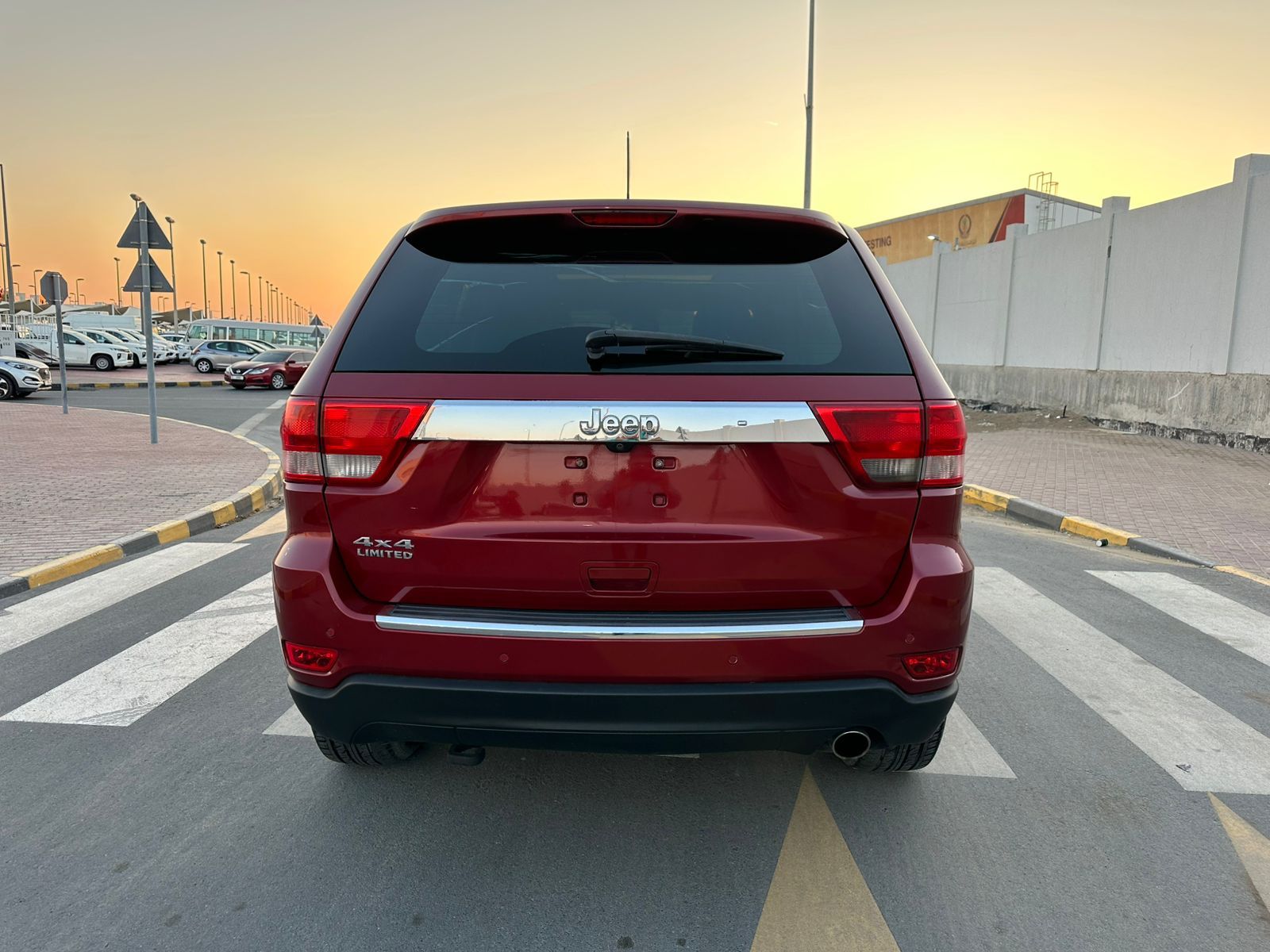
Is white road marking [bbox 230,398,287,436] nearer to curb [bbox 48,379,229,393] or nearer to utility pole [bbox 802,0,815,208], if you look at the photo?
curb [bbox 48,379,229,393]

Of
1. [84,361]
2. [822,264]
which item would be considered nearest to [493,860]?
[822,264]

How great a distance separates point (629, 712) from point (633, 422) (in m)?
0.74

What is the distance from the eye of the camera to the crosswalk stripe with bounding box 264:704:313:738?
347 cm

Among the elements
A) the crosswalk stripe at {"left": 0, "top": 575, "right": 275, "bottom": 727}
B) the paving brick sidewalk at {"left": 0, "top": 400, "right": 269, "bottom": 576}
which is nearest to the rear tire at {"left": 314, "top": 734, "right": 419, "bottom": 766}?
the crosswalk stripe at {"left": 0, "top": 575, "right": 275, "bottom": 727}

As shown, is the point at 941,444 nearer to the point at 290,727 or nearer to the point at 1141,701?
the point at 1141,701

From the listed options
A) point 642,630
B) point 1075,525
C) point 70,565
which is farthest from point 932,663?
point 1075,525

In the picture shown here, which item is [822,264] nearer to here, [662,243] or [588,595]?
[662,243]

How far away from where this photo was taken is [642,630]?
2.21 meters

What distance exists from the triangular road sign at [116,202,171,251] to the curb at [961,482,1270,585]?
10632mm

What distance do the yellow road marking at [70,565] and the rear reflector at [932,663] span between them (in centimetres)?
593

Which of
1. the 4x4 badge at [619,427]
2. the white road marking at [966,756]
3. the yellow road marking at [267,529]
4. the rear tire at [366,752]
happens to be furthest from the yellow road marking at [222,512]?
the 4x4 badge at [619,427]

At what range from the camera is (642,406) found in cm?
A: 219

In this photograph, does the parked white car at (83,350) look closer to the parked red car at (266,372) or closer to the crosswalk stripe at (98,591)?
the parked red car at (266,372)

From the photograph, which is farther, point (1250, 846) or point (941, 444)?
point (1250, 846)
